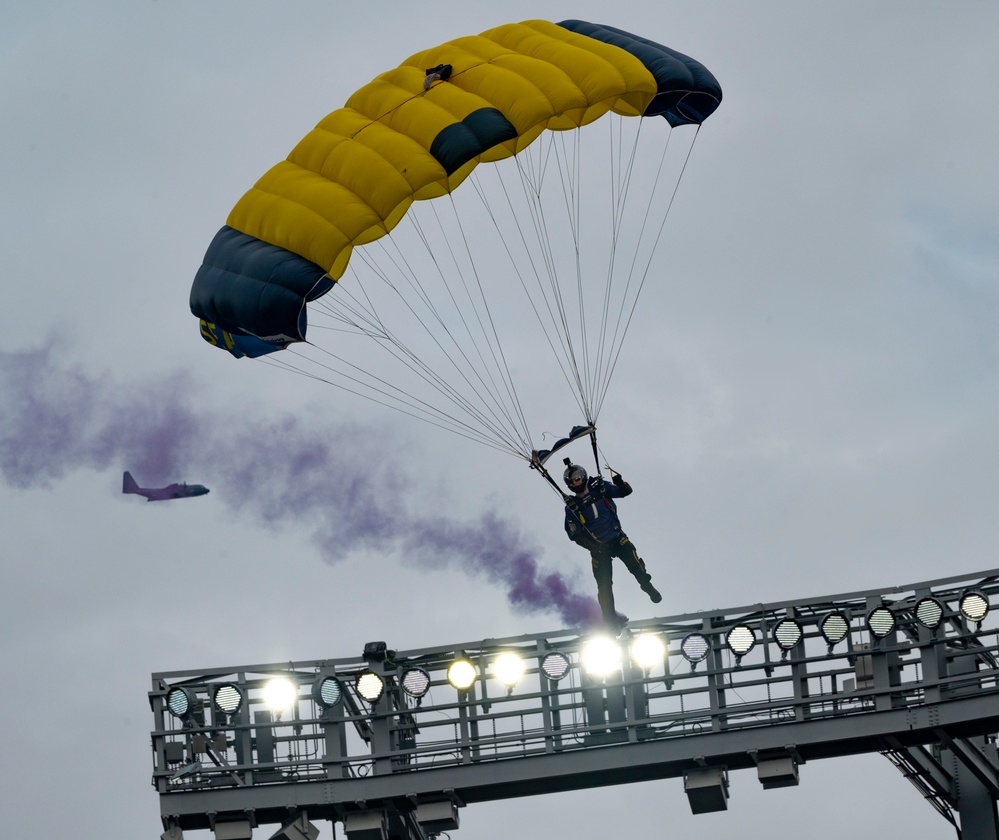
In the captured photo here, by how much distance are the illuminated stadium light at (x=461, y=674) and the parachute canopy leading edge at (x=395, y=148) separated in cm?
350

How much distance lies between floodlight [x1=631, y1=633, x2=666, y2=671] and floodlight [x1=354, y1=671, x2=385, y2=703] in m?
2.76

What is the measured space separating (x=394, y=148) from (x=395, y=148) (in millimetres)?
21

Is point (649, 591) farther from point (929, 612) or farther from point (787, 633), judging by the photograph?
point (929, 612)

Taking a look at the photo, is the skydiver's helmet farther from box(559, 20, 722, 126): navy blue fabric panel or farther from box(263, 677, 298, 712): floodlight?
box(559, 20, 722, 126): navy blue fabric panel

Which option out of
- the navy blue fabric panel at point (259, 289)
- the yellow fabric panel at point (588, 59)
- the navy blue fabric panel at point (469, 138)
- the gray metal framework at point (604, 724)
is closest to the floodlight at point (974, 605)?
the gray metal framework at point (604, 724)

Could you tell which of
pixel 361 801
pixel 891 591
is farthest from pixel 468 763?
pixel 891 591

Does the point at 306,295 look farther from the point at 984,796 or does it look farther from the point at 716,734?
the point at 984,796

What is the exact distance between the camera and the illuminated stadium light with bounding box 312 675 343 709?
2150cm

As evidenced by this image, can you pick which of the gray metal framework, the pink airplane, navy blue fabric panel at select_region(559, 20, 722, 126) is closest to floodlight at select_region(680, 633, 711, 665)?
the gray metal framework

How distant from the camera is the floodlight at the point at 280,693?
21.7 metres

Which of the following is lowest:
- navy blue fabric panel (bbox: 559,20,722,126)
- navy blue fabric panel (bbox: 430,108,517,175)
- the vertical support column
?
the vertical support column

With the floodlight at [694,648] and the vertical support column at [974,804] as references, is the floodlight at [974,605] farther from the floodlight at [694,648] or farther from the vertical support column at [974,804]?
the floodlight at [694,648]

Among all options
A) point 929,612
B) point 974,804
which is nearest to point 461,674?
point 929,612

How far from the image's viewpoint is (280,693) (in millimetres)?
21719
